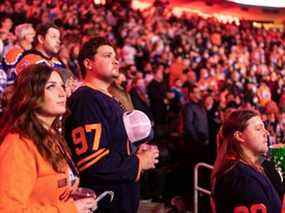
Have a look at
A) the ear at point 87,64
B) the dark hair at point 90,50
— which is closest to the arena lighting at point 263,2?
the dark hair at point 90,50

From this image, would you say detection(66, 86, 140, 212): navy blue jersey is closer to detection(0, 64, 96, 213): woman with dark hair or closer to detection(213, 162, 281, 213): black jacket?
detection(0, 64, 96, 213): woman with dark hair

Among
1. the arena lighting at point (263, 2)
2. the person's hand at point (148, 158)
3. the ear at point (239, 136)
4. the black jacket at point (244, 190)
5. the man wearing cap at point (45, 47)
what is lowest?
the black jacket at point (244, 190)

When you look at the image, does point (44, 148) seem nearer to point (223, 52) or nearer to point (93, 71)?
point (93, 71)

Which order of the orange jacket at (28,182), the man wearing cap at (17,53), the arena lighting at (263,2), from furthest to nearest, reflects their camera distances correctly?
the man wearing cap at (17,53)
the arena lighting at (263,2)
the orange jacket at (28,182)

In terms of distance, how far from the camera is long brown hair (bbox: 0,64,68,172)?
2.55m

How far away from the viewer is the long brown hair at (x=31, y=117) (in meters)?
2.55

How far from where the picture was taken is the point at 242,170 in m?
3.18

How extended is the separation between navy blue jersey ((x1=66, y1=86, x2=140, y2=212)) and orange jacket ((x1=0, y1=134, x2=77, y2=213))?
1.70 feet

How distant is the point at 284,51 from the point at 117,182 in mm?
16396

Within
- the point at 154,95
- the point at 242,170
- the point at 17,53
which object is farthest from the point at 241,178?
the point at 154,95

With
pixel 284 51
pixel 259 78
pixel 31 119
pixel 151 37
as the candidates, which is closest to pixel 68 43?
pixel 31 119

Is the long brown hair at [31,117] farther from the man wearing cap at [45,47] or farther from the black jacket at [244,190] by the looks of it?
the man wearing cap at [45,47]

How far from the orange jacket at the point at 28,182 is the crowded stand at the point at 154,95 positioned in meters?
0.03

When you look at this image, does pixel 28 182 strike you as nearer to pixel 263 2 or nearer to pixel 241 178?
pixel 241 178
